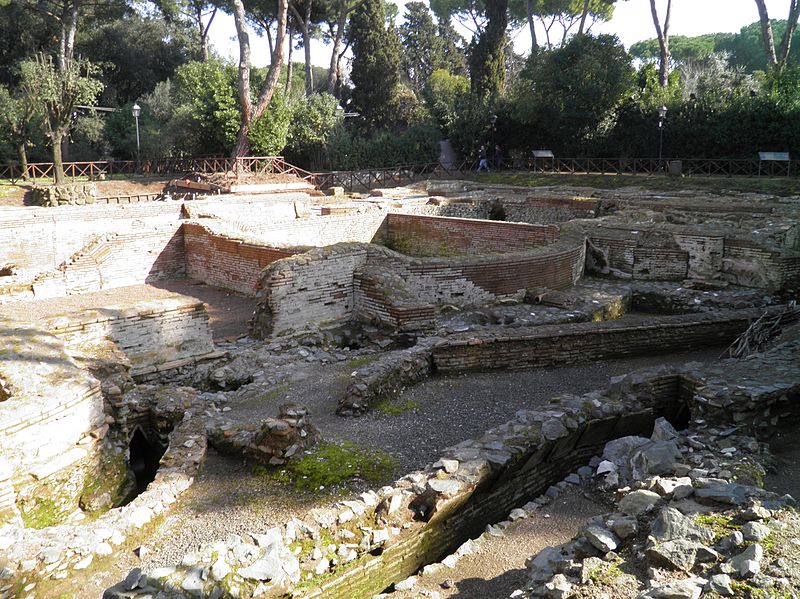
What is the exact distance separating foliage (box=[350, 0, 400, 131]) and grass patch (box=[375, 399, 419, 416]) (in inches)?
1141

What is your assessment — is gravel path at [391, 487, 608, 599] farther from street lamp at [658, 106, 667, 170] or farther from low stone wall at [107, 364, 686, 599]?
street lamp at [658, 106, 667, 170]

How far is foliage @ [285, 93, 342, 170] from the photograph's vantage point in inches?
1124

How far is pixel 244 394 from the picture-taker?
21.8 ft

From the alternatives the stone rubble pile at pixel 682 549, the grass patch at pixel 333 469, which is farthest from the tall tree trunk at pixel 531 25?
the stone rubble pile at pixel 682 549

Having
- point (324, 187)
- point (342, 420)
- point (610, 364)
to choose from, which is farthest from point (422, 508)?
point (324, 187)

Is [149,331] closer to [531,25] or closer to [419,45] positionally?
[531,25]

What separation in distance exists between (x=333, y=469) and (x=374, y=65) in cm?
3052

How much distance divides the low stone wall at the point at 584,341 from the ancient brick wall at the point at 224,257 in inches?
168

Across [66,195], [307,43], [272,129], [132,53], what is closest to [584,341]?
[66,195]

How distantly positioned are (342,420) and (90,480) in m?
2.00

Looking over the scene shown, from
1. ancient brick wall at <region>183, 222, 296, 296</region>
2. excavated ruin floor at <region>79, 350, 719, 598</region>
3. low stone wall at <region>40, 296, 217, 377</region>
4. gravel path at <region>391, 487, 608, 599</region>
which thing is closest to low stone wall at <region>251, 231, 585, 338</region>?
low stone wall at <region>40, 296, 217, 377</region>

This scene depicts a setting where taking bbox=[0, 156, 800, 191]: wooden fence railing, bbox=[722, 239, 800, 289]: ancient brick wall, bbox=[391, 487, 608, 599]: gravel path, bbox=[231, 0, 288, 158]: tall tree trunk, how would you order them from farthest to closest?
bbox=[231, 0, 288, 158]: tall tree trunk < bbox=[0, 156, 800, 191]: wooden fence railing < bbox=[722, 239, 800, 289]: ancient brick wall < bbox=[391, 487, 608, 599]: gravel path

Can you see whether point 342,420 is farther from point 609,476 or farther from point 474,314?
point 474,314

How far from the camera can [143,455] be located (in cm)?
601
